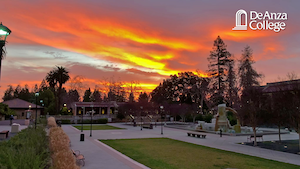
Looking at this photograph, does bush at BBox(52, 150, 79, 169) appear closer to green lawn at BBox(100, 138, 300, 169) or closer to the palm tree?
green lawn at BBox(100, 138, 300, 169)

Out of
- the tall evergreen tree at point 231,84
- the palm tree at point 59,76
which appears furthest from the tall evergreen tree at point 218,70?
the palm tree at point 59,76

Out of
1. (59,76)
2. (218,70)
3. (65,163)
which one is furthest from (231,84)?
(65,163)

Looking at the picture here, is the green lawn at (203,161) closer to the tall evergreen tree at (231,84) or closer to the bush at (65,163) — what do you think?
the bush at (65,163)

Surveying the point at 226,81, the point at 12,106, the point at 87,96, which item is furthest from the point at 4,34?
the point at 87,96

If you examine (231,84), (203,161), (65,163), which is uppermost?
(231,84)

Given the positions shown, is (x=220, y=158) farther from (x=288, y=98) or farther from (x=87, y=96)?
(x=87, y=96)

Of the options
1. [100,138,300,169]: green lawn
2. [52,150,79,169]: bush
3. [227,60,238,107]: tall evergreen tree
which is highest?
[227,60,238,107]: tall evergreen tree

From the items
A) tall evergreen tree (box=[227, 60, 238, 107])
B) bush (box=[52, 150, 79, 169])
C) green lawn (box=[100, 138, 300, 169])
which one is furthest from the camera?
tall evergreen tree (box=[227, 60, 238, 107])

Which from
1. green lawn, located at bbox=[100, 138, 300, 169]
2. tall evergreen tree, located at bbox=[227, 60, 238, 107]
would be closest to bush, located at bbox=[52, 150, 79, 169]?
green lawn, located at bbox=[100, 138, 300, 169]

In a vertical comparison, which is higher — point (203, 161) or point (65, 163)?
point (65, 163)

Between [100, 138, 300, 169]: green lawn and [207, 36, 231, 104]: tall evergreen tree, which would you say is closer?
[100, 138, 300, 169]: green lawn

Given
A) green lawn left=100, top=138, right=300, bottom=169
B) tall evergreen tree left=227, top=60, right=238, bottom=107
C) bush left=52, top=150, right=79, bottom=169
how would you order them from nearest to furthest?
1. bush left=52, top=150, right=79, bottom=169
2. green lawn left=100, top=138, right=300, bottom=169
3. tall evergreen tree left=227, top=60, right=238, bottom=107

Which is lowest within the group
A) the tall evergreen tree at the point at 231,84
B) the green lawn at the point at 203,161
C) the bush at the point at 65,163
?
the green lawn at the point at 203,161

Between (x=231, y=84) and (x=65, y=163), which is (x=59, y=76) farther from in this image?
(x=65, y=163)
